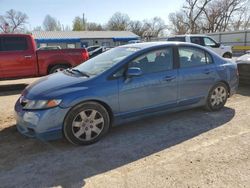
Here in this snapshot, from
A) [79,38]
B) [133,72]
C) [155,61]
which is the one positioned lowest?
[133,72]

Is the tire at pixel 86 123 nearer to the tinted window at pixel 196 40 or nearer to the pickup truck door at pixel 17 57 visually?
the pickup truck door at pixel 17 57

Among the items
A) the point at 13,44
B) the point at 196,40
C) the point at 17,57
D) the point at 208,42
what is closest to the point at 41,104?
the point at 17,57

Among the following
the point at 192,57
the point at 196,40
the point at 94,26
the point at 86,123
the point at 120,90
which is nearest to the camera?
the point at 86,123

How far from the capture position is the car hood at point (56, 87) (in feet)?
13.3

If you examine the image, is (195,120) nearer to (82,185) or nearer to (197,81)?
(197,81)

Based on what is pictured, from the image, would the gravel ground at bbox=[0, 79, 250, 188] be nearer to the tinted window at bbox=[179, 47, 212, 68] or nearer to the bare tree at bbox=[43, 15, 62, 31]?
the tinted window at bbox=[179, 47, 212, 68]

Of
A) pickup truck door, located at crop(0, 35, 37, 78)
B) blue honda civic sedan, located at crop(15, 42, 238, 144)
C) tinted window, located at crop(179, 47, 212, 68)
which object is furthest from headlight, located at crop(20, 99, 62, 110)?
pickup truck door, located at crop(0, 35, 37, 78)

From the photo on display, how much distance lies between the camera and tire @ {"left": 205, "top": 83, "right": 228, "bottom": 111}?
5.63 m

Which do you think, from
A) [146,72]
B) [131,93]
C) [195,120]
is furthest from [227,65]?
[131,93]

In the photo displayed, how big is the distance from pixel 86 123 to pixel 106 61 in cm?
129

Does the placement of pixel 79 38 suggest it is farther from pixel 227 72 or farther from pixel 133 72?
pixel 133 72

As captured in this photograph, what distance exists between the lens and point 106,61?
4.91 m

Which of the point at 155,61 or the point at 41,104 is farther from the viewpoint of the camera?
the point at 155,61

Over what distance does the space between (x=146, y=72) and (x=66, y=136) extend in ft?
5.66
